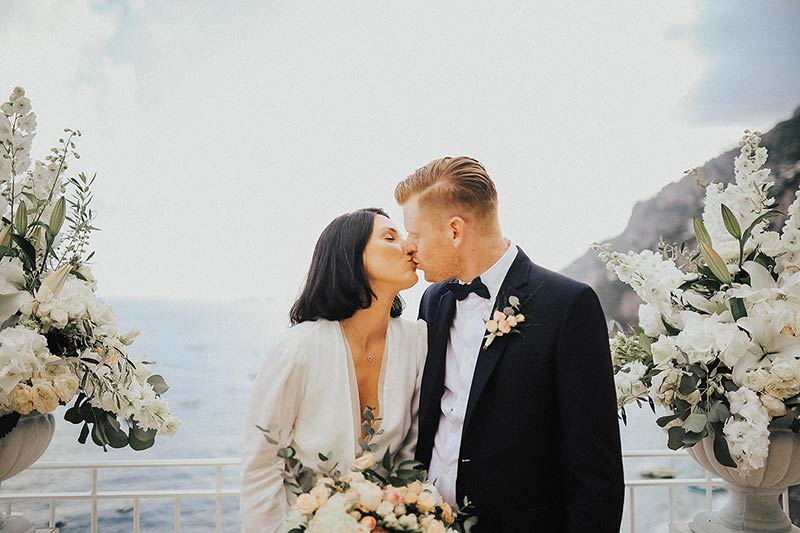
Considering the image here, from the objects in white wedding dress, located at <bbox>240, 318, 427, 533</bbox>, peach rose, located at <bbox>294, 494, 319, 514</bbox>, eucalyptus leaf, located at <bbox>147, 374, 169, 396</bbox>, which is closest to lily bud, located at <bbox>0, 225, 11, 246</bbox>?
eucalyptus leaf, located at <bbox>147, 374, 169, 396</bbox>

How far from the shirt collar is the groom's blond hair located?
0.14 metres

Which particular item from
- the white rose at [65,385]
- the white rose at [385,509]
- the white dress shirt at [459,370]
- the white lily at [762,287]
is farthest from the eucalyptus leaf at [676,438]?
the white rose at [65,385]

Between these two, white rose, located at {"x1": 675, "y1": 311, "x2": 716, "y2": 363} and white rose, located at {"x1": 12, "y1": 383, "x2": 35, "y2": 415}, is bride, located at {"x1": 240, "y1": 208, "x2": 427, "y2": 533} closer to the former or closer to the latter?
white rose, located at {"x1": 12, "y1": 383, "x2": 35, "y2": 415}

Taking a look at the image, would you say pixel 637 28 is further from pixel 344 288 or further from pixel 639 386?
pixel 344 288

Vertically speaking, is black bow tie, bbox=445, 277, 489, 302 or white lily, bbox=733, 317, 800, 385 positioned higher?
black bow tie, bbox=445, 277, 489, 302

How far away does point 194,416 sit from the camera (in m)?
4.03

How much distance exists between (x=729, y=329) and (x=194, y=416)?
3.30 m

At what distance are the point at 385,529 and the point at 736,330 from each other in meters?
1.21

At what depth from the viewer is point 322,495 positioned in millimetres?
1373

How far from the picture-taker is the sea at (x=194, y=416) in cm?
379

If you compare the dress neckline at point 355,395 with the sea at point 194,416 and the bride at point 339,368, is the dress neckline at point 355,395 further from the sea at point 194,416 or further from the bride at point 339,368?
the sea at point 194,416

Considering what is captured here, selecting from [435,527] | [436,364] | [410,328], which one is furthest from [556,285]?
[435,527]

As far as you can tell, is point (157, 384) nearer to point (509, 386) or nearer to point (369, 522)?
point (369, 522)

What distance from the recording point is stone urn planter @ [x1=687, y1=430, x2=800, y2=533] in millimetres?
1886
